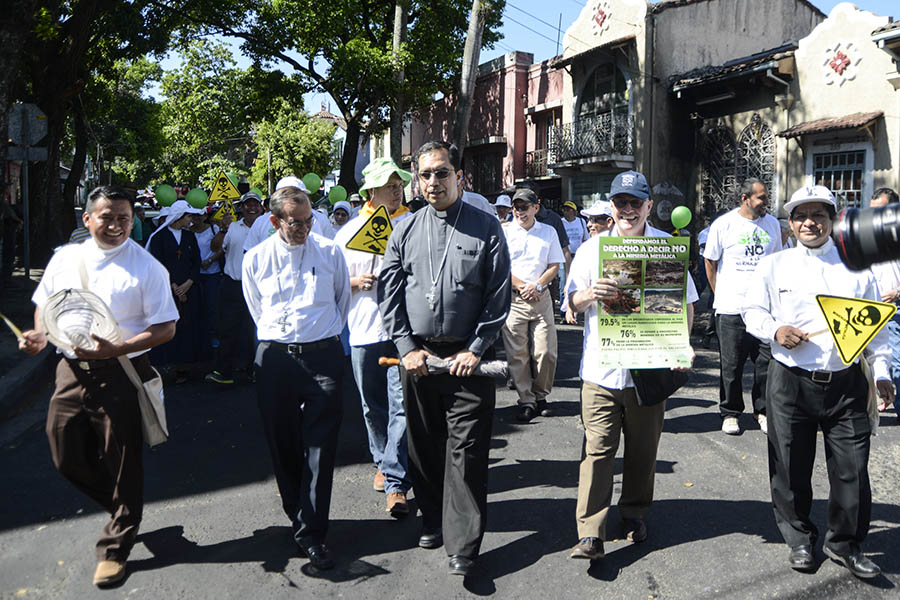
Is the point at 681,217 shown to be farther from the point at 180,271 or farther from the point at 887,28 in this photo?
the point at 180,271

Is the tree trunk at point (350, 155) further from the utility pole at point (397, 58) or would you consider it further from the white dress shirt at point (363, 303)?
the white dress shirt at point (363, 303)

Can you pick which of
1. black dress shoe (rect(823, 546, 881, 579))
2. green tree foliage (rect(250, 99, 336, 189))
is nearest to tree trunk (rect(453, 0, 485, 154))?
black dress shoe (rect(823, 546, 881, 579))

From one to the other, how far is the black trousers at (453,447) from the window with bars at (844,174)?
43.8 ft

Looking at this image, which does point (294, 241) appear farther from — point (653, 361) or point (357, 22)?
point (357, 22)

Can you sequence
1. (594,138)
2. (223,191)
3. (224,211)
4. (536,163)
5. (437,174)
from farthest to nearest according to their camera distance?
(536,163), (594,138), (223,191), (224,211), (437,174)

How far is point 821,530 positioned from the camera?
4234 millimetres

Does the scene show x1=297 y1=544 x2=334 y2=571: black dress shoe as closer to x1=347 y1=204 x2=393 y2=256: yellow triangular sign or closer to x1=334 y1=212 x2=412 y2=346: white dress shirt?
x1=334 y1=212 x2=412 y2=346: white dress shirt

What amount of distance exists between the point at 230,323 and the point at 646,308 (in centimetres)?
532

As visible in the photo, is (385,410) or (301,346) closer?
(301,346)

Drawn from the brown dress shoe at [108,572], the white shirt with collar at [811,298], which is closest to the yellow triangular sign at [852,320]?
the white shirt with collar at [811,298]

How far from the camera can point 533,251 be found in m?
6.71

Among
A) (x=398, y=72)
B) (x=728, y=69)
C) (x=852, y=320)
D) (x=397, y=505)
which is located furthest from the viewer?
(x=398, y=72)

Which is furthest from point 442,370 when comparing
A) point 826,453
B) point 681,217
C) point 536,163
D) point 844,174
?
point 536,163

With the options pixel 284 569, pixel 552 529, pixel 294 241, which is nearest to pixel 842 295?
pixel 552 529
